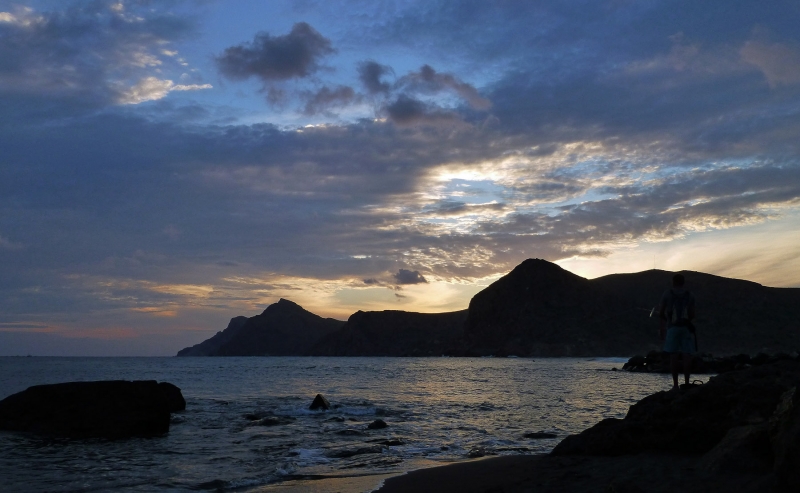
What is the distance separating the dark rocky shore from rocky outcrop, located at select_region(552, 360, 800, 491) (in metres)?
0.01

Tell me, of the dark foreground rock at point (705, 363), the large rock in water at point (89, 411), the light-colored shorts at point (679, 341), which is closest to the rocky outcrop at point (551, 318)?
the dark foreground rock at point (705, 363)

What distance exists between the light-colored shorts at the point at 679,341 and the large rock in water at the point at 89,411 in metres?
14.0

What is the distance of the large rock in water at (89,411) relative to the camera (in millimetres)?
15844

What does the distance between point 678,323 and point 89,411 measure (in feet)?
51.3

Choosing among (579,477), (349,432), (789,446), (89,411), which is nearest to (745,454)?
(789,446)

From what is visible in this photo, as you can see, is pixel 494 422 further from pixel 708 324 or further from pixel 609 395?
pixel 708 324

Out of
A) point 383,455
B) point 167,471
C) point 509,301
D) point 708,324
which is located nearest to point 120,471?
point 167,471

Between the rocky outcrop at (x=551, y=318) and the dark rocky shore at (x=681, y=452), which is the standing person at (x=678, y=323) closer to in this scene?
the dark rocky shore at (x=681, y=452)

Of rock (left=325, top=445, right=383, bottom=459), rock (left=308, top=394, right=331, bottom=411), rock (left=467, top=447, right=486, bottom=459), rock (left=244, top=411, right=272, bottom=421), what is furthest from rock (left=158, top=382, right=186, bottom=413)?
rock (left=467, top=447, right=486, bottom=459)

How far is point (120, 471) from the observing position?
36.3 feet

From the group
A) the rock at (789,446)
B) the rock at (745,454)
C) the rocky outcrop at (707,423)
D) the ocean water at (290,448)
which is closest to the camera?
the rock at (789,446)

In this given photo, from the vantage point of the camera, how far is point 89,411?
16.2 meters

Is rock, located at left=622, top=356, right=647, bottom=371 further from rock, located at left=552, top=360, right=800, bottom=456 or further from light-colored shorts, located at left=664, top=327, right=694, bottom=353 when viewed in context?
rock, located at left=552, top=360, right=800, bottom=456

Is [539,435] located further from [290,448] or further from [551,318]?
[551,318]
